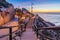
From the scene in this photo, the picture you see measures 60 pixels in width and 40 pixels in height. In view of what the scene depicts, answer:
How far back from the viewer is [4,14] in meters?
17.7

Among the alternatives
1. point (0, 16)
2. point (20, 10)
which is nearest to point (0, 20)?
point (0, 16)

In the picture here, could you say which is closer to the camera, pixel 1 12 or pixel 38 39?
pixel 38 39

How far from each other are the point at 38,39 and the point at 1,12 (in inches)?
450

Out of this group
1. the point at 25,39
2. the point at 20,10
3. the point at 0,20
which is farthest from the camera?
the point at 20,10

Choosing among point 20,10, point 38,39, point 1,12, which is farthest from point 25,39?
point 20,10

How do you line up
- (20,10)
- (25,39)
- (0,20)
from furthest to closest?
(20,10), (0,20), (25,39)

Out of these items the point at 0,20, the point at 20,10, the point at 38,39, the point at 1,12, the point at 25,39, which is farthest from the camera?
the point at 20,10

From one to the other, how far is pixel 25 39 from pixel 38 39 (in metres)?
0.71

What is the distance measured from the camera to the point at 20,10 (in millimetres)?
19891

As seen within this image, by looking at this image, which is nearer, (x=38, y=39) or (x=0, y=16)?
(x=38, y=39)

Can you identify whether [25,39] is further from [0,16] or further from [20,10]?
[20,10]

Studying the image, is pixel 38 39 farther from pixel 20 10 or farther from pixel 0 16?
pixel 20 10

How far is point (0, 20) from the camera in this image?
15656 mm

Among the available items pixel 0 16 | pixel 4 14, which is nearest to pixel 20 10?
pixel 4 14
